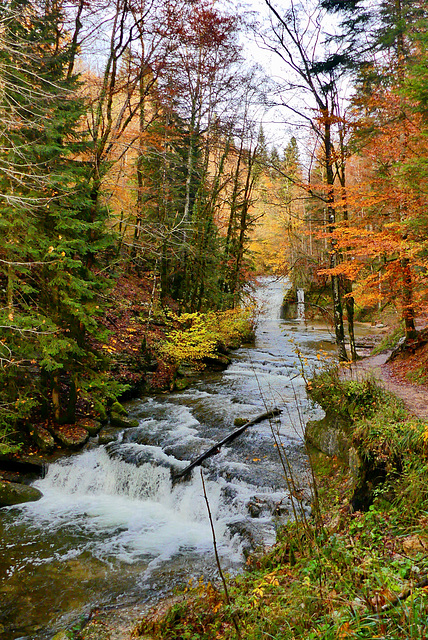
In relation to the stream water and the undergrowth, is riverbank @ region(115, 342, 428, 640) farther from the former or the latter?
the stream water

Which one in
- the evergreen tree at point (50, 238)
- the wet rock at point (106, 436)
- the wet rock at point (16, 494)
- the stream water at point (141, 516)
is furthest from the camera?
the wet rock at point (106, 436)

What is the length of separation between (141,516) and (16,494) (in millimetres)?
2583

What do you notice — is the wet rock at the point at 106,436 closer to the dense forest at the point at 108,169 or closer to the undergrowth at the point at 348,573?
the dense forest at the point at 108,169

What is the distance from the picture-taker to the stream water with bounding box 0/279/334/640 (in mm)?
4812

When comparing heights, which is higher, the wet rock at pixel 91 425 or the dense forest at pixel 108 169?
the dense forest at pixel 108 169

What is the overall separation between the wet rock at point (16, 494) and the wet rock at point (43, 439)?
991 millimetres

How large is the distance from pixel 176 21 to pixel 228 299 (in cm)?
1077

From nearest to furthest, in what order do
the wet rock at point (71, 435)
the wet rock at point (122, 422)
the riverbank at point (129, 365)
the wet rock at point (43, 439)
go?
the riverbank at point (129, 365) → the wet rock at point (43, 439) → the wet rock at point (71, 435) → the wet rock at point (122, 422)

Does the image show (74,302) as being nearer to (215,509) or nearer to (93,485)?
(93,485)

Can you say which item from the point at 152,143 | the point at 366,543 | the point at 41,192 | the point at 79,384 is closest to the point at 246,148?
the point at 152,143

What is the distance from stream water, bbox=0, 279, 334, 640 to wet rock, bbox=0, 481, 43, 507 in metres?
0.16

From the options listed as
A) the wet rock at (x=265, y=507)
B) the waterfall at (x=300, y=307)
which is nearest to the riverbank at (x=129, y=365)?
the wet rock at (x=265, y=507)

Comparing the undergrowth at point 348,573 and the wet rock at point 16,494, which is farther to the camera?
the wet rock at point 16,494

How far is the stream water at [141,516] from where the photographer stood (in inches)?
189
